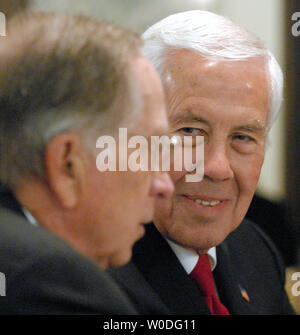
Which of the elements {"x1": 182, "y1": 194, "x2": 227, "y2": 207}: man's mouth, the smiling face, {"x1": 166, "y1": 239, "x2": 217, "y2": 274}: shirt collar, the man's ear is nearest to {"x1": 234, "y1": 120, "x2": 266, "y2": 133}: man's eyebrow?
the smiling face

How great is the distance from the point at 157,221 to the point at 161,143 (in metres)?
0.26

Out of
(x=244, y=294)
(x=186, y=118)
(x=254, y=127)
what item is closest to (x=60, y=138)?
(x=186, y=118)

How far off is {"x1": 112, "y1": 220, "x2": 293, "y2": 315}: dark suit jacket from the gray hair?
0.34m

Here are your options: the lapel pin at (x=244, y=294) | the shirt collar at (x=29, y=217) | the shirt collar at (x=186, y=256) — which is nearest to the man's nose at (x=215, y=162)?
the shirt collar at (x=186, y=256)

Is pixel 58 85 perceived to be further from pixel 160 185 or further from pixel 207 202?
pixel 207 202

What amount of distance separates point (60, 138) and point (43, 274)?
0.17m

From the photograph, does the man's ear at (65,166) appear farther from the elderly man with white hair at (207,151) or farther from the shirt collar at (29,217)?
the elderly man with white hair at (207,151)

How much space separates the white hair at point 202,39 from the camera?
909 millimetres

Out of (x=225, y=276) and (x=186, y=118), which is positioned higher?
(x=186, y=118)

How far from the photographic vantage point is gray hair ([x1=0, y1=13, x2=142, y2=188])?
63 cm

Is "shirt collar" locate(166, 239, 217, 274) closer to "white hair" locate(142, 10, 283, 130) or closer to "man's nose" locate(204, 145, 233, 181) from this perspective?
"man's nose" locate(204, 145, 233, 181)

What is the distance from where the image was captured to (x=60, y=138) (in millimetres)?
640

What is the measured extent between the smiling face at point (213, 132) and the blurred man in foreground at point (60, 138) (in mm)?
224

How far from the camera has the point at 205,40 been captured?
92 centimetres
